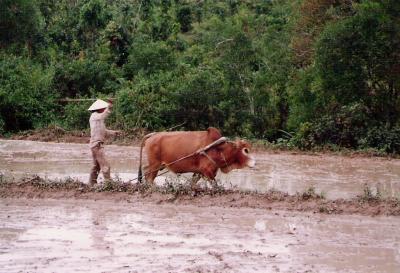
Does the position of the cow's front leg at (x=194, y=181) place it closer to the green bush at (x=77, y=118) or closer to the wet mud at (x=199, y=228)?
the wet mud at (x=199, y=228)

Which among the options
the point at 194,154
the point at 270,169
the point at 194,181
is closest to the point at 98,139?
the point at 194,154

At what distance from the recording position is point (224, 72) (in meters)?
22.6

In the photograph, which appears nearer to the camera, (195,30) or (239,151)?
(239,151)

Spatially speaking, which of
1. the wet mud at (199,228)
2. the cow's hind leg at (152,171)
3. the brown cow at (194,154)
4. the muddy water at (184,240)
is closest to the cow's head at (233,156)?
the brown cow at (194,154)

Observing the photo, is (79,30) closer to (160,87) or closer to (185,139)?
(160,87)

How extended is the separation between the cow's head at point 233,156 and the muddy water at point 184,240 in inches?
68.3

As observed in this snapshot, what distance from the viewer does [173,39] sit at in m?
28.9

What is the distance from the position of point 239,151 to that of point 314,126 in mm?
8269

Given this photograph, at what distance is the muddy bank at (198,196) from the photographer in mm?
10234

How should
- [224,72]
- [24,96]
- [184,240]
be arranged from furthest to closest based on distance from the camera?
[24,96] < [224,72] < [184,240]

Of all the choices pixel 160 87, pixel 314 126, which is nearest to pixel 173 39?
pixel 160 87

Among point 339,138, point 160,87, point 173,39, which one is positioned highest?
point 173,39

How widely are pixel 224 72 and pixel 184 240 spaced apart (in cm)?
1469

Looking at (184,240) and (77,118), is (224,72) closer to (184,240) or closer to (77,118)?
(77,118)
